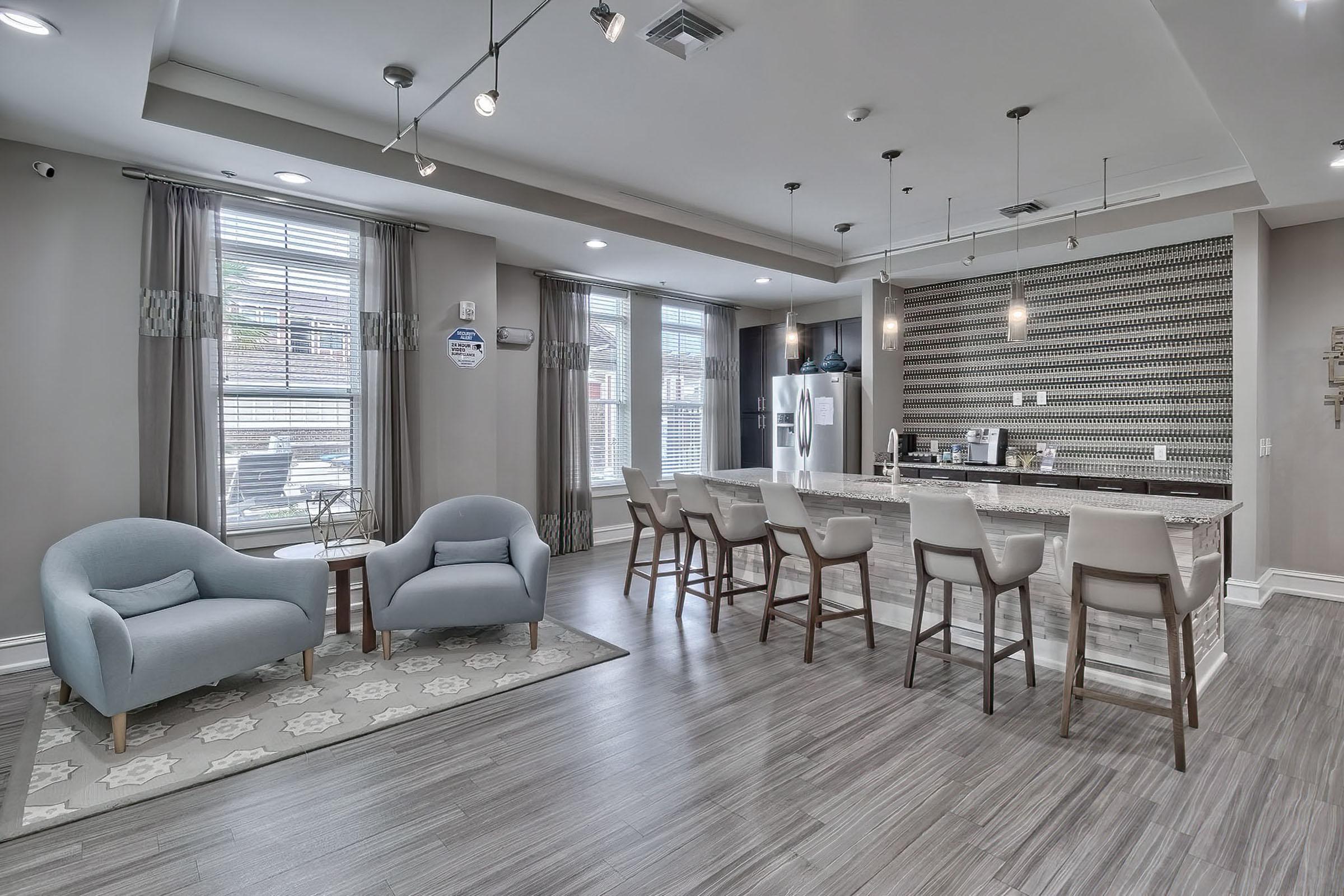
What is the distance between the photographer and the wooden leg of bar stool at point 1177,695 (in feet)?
7.90

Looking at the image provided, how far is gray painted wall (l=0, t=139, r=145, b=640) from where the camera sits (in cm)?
339

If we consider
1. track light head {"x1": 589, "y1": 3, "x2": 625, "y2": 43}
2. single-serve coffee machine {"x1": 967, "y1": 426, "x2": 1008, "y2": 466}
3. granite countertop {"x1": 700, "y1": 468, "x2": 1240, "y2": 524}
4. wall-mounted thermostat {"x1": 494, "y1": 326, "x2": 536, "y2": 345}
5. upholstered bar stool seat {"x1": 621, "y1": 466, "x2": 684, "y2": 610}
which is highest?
track light head {"x1": 589, "y1": 3, "x2": 625, "y2": 43}

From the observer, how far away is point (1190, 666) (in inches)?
106

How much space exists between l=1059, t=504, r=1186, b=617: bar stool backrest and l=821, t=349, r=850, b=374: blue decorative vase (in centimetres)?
450

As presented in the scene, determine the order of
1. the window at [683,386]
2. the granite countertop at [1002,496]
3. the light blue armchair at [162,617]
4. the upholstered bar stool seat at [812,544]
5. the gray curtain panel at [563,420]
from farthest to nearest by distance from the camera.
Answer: the window at [683,386] → the gray curtain panel at [563,420] → the upholstered bar stool seat at [812,544] → the granite countertop at [1002,496] → the light blue armchair at [162,617]

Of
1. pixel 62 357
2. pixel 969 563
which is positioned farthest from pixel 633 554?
pixel 62 357

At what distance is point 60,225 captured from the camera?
350 cm

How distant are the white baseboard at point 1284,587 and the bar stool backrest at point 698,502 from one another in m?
3.73

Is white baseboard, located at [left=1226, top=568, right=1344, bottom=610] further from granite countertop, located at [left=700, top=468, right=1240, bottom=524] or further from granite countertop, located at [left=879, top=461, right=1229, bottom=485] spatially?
granite countertop, located at [left=700, top=468, right=1240, bottom=524]

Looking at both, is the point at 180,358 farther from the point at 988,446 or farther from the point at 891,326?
the point at 988,446

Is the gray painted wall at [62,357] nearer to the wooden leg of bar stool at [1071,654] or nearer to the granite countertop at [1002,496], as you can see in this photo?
the granite countertop at [1002,496]

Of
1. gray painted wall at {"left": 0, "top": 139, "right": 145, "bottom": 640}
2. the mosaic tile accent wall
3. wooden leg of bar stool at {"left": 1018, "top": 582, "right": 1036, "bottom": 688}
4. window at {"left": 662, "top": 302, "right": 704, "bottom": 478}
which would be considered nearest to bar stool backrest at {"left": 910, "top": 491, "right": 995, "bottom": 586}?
wooden leg of bar stool at {"left": 1018, "top": 582, "right": 1036, "bottom": 688}

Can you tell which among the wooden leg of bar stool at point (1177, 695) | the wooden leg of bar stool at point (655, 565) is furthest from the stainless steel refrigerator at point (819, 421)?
the wooden leg of bar stool at point (1177, 695)

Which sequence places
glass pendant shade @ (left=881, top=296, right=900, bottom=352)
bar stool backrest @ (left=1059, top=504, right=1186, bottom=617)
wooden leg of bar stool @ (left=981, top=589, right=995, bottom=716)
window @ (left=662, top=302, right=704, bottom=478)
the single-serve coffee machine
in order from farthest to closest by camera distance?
window @ (left=662, top=302, right=704, bottom=478)
the single-serve coffee machine
glass pendant shade @ (left=881, top=296, right=900, bottom=352)
wooden leg of bar stool @ (left=981, top=589, right=995, bottom=716)
bar stool backrest @ (left=1059, top=504, right=1186, bottom=617)
